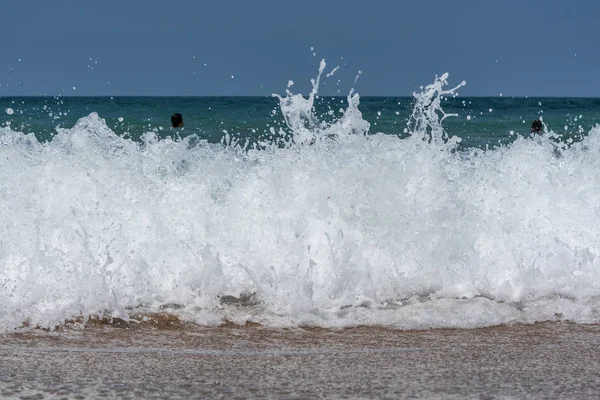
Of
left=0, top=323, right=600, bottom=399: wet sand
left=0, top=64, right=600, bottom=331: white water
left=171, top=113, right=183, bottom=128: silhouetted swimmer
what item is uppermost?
left=171, top=113, right=183, bottom=128: silhouetted swimmer

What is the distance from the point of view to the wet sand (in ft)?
9.42

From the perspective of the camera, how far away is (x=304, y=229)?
194 inches

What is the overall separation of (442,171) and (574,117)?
17283mm

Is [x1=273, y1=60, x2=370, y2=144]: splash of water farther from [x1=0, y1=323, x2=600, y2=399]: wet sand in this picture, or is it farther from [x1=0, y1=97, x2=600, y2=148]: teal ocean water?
[x1=0, y1=97, x2=600, y2=148]: teal ocean water

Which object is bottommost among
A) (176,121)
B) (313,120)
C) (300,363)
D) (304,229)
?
(300,363)

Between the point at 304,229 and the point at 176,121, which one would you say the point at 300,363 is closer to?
the point at 304,229

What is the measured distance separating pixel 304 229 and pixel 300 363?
5.61 feet

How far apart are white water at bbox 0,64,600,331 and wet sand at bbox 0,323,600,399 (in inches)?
9.6

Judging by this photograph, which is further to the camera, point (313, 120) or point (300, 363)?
point (313, 120)

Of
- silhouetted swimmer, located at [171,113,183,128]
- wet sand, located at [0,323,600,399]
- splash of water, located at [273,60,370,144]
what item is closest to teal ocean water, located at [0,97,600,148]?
silhouetted swimmer, located at [171,113,183,128]

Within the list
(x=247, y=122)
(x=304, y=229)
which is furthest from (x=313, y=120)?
(x=247, y=122)

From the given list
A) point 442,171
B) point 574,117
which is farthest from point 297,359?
point 574,117

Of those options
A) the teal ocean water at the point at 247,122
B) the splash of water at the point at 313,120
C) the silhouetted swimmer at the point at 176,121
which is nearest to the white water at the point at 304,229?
the splash of water at the point at 313,120

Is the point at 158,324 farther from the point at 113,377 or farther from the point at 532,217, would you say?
the point at 532,217
